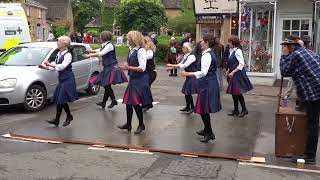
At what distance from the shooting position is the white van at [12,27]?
1663 centimetres

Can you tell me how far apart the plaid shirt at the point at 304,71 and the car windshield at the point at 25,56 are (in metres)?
6.52

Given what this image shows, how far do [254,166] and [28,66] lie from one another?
6.49 metres

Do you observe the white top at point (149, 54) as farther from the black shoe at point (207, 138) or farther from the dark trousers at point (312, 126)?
the dark trousers at point (312, 126)

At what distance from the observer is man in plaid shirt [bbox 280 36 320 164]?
7.25 meters

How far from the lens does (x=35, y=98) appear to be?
1151cm

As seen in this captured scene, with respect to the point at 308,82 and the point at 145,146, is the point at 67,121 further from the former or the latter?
the point at 308,82

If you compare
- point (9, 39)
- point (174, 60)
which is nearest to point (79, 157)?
point (9, 39)

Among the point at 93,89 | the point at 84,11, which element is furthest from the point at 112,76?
the point at 84,11

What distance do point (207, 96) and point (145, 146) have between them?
128 cm

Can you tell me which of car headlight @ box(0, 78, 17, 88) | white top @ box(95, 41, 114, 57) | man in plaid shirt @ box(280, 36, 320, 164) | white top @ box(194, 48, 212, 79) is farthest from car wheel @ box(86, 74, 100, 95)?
man in plaid shirt @ box(280, 36, 320, 164)

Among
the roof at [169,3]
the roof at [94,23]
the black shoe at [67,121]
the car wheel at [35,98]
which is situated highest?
the roof at [169,3]

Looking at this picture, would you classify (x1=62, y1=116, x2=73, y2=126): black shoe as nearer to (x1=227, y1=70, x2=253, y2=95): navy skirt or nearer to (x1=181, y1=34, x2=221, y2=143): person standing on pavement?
(x1=181, y1=34, x2=221, y2=143): person standing on pavement

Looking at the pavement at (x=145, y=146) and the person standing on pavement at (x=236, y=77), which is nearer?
the pavement at (x=145, y=146)

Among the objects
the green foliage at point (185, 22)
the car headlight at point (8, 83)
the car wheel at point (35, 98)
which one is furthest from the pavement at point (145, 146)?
the green foliage at point (185, 22)
